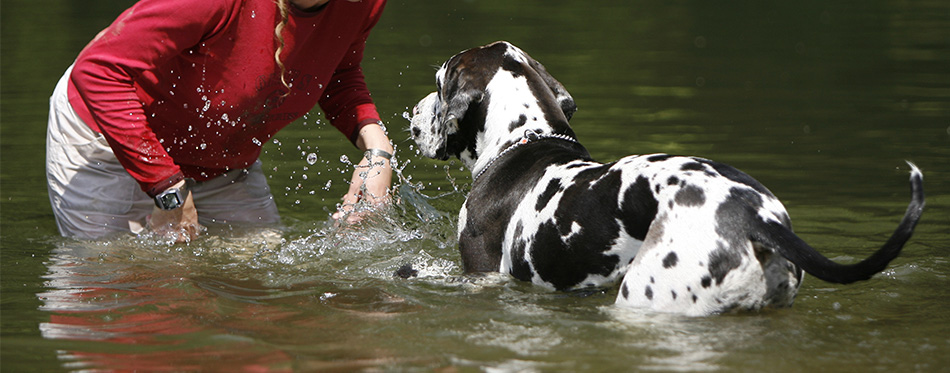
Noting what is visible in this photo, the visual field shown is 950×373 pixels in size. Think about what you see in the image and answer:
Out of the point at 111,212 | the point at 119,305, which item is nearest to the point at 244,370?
the point at 119,305

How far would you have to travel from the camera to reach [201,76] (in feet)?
15.7

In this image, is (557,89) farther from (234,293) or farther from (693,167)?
(234,293)

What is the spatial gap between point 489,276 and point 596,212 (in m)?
0.78

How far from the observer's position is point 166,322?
163 inches

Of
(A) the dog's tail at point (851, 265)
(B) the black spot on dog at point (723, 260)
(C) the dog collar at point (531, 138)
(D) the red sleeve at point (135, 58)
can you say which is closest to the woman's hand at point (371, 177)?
(C) the dog collar at point (531, 138)

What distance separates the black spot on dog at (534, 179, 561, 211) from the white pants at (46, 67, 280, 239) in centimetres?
225

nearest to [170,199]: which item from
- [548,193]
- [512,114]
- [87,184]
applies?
[87,184]

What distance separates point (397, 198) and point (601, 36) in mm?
10539

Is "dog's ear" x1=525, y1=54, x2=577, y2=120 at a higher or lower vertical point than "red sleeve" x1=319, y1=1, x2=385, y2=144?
higher

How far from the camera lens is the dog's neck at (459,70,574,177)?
479 centimetres

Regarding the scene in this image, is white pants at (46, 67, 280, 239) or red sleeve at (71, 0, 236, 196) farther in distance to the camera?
white pants at (46, 67, 280, 239)

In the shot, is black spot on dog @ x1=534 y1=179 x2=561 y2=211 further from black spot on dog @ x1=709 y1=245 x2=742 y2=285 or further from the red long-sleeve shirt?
the red long-sleeve shirt

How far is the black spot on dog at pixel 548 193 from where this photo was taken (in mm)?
4254

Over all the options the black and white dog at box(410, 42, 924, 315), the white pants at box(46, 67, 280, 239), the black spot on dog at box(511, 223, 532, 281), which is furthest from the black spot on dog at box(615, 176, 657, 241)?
the white pants at box(46, 67, 280, 239)
